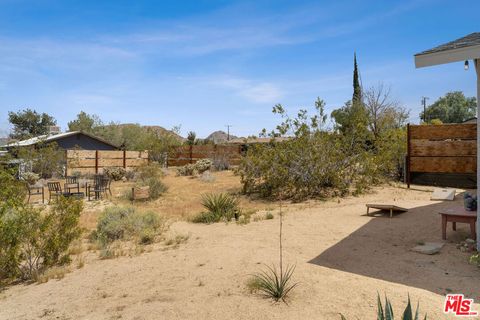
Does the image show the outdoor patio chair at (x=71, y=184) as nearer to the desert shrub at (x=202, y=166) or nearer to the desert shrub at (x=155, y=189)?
the desert shrub at (x=155, y=189)

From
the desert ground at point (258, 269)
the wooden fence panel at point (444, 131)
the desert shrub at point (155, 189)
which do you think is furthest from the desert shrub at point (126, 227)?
the wooden fence panel at point (444, 131)

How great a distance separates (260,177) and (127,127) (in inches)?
1213

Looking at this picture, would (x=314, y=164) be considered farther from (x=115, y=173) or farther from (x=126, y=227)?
(x=115, y=173)

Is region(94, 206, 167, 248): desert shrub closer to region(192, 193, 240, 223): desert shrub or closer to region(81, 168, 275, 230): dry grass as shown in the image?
region(81, 168, 275, 230): dry grass

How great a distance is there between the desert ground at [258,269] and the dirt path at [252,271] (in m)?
0.01

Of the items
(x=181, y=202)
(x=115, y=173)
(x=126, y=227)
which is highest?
(x=115, y=173)

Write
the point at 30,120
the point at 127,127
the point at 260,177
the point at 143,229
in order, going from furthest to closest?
the point at 30,120, the point at 127,127, the point at 260,177, the point at 143,229

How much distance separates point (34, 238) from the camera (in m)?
5.34

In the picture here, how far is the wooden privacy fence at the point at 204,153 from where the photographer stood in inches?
989

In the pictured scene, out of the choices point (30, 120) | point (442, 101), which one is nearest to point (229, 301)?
point (30, 120)

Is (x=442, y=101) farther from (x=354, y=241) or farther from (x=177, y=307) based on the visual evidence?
(x=177, y=307)

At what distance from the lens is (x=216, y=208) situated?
9.01 meters

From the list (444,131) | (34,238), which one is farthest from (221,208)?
(444,131)

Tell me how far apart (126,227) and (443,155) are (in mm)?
10917
